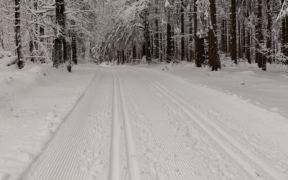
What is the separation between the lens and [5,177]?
3.38 metres

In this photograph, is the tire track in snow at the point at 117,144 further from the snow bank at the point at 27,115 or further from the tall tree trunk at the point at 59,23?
the tall tree trunk at the point at 59,23

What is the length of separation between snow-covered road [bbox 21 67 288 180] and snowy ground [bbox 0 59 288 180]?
16mm

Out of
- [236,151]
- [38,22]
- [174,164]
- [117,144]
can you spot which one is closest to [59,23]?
[38,22]

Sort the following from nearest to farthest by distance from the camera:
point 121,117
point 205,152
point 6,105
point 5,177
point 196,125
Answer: point 5,177
point 205,152
point 196,125
point 121,117
point 6,105

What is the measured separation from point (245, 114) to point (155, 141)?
3.12 metres

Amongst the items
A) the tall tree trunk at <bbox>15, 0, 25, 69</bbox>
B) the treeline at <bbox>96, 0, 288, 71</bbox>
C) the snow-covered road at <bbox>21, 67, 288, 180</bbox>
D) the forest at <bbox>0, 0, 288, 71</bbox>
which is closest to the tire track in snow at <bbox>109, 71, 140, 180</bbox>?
the snow-covered road at <bbox>21, 67, 288, 180</bbox>

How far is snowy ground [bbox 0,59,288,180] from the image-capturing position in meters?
3.74

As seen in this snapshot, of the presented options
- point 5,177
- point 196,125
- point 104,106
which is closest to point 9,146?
point 5,177

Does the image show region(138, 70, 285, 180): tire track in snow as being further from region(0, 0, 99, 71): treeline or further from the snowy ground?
region(0, 0, 99, 71): treeline

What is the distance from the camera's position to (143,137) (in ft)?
16.7

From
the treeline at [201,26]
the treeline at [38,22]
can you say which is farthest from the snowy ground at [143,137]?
the treeline at [201,26]

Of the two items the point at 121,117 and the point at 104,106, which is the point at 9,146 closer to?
the point at 121,117

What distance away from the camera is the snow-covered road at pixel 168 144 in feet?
12.1

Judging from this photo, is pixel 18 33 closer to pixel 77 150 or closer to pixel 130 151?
pixel 77 150
